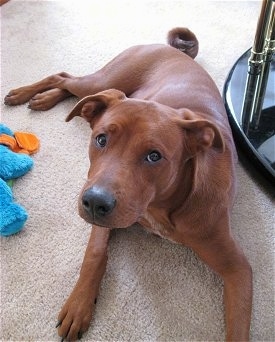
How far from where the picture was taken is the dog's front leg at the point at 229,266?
4.81 feet

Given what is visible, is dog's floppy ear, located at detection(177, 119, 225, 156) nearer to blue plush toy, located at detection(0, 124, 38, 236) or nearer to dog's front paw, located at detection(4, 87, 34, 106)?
blue plush toy, located at detection(0, 124, 38, 236)

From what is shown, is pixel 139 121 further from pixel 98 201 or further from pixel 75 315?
pixel 75 315

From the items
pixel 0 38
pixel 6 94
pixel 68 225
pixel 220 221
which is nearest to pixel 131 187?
pixel 220 221

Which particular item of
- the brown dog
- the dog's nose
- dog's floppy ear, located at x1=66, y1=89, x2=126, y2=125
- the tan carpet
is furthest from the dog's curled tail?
the dog's nose

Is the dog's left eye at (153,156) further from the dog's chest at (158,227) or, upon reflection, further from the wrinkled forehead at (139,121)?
the dog's chest at (158,227)

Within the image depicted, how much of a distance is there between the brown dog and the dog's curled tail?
54cm

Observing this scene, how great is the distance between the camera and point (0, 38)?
282 centimetres

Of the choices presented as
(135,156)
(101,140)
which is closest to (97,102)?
(101,140)

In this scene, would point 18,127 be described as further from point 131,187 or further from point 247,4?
point 247,4

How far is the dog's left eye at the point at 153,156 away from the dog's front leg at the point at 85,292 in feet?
1.52

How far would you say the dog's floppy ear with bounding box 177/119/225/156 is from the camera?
1.33 metres

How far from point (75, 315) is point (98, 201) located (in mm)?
453

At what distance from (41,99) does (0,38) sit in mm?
766

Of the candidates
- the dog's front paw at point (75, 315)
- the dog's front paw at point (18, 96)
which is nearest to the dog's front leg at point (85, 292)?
the dog's front paw at point (75, 315)
